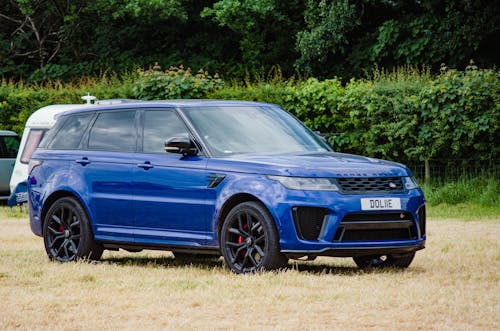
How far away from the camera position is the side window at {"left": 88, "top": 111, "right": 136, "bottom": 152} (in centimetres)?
1281

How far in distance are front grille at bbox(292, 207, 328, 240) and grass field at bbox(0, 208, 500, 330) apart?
374mm

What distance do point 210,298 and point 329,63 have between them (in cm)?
2752

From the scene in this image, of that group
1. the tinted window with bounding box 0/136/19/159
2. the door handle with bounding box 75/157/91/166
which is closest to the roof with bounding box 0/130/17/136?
A: the tinted window with bounding box 0/136/19/159

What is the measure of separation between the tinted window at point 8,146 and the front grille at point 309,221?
54.1 feet

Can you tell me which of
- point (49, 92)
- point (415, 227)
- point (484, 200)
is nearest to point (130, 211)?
point (415, 227)

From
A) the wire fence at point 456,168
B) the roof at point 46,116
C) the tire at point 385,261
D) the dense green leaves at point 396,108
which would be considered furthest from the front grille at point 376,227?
the roof at point 46,116

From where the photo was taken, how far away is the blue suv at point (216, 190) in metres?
11.1

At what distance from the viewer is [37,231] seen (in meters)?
13.6

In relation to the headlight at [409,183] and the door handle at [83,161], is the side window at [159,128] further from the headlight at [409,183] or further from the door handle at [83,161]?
the headlight at [409,183]

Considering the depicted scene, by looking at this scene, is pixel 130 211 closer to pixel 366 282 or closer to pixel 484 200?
pixel 366 282

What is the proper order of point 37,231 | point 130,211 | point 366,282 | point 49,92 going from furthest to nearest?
point 49,92
point 37,231
point 130,211
point 366,282

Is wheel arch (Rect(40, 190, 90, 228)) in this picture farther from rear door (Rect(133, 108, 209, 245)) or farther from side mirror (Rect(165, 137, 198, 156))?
side mirror (Rect(165, 137, 198, 156))

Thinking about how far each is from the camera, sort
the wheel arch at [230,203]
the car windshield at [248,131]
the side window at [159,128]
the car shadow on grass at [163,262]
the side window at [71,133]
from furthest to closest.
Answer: the side window at [71,133] < the car shadow on grass at [163,262] < the side window at [159,128] < the car windshield at [248,131] < the wheel arch at [230,203]

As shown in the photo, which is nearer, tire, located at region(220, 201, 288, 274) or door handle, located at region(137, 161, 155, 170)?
tire, located at region(220, 201, 288, 274)
